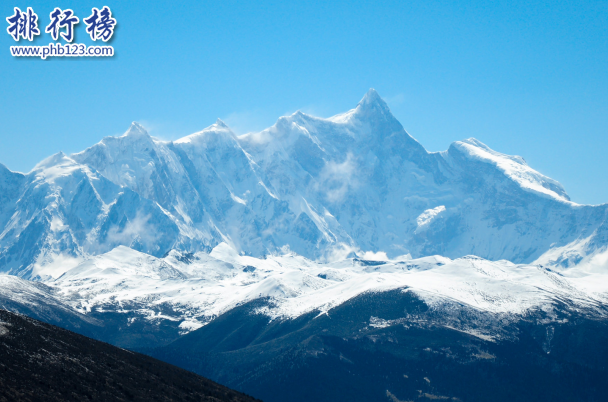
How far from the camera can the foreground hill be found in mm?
127244

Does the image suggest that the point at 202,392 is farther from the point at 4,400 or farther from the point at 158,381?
the point at 4,400

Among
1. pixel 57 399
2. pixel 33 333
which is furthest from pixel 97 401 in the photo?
pixel 33 333

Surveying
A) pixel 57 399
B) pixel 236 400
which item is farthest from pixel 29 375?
pixel 236 400

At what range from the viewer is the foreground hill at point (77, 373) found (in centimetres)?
12724

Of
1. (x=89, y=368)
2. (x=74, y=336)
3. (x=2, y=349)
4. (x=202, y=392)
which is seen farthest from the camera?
(x=74, y=336)

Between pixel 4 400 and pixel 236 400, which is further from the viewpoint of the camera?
pixel 236 400

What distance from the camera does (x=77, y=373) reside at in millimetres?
141125

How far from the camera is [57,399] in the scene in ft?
408

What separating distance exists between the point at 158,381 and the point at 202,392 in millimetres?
9051

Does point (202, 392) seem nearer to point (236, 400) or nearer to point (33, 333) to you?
point (236, 400)

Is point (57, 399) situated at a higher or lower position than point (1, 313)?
lower

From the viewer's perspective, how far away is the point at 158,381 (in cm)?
15700

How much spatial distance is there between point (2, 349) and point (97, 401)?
1955cm

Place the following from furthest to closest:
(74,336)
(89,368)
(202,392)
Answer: (74,336) < (202,392) < (89,368)
